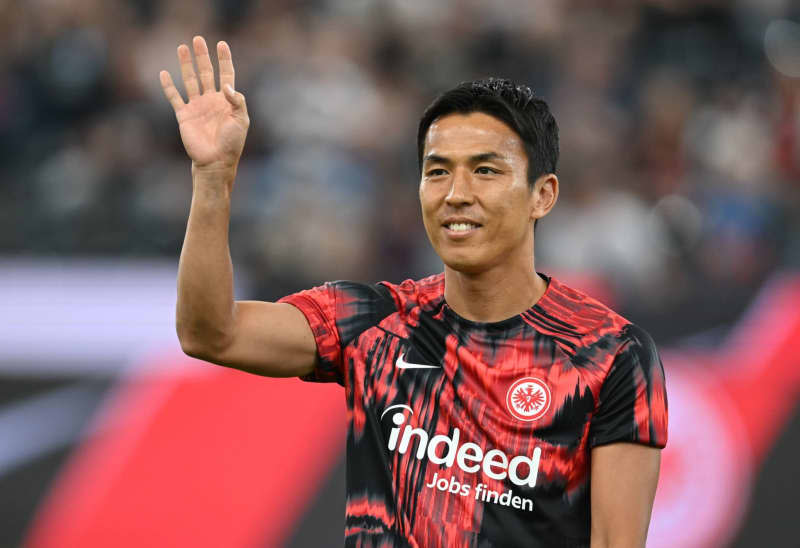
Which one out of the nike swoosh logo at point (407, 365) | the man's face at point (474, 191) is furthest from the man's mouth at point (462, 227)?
the nike swoosh logo at point (407, 365)

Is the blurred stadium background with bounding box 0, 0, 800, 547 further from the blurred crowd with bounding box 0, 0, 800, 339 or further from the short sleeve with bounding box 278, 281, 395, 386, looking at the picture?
the short sleeve with bounding box 278, 281, 395, 386

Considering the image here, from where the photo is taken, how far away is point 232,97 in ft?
9.78

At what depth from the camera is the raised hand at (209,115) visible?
116 inches

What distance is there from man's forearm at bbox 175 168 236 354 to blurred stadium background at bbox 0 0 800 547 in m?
2.91

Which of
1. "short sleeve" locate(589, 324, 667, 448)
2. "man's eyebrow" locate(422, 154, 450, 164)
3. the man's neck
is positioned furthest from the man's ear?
"short sleeve" locate(589, 324, 667, 448)

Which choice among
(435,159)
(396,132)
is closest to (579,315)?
(435,159)

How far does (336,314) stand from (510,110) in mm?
783

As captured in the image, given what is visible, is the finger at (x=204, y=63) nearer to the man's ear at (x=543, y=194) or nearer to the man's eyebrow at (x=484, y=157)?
the man's eyebrow at (x=484, y=157)

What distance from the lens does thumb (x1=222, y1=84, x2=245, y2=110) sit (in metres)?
2.98

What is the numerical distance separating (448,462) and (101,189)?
407 centimetres

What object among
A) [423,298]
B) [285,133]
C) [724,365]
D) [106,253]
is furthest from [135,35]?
[423,298]

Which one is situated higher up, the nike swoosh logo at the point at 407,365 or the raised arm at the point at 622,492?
Result: the nike swoosh logo at the point at 407,365

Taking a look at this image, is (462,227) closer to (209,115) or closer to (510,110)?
(510,110)

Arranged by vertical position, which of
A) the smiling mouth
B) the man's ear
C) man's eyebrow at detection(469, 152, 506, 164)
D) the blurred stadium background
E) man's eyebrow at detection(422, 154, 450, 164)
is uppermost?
man's eyebrow at detection(469, 152, 506, 164)
